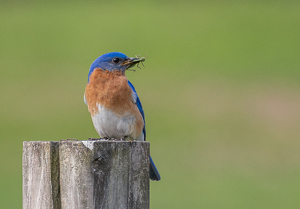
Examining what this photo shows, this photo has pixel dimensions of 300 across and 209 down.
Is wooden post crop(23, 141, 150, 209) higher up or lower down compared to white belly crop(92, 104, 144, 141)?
lower down

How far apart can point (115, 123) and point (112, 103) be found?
0.76 ft

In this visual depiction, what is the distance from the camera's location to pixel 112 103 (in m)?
6.63

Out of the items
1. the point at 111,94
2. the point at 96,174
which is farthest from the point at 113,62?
the point at 96,174

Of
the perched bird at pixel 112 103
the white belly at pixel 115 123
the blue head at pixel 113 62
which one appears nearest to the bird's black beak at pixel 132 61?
the blue head at pixel 113 62

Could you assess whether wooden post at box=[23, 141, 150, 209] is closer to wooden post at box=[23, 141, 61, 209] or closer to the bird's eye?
wooden post at box=[23, 141, 61, 209]

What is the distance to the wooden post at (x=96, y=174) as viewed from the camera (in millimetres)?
3562

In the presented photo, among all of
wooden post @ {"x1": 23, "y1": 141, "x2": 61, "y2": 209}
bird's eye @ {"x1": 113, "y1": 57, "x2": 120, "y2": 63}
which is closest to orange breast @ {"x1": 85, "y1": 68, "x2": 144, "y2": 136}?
bird's eye @ {"x1": 113, "y1": 57, "x2": 120, "y2": 63}

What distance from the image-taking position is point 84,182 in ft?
11.7

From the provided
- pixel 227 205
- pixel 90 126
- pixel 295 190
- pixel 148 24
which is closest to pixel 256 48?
pixel 148 24

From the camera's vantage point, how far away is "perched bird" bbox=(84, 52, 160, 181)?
6648 mm

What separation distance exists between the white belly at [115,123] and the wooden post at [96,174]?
9.46ft

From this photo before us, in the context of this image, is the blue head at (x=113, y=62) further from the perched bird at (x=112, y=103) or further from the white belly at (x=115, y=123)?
the white belly at (x=115, y=123)

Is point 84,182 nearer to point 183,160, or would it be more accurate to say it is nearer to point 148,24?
point 183,160

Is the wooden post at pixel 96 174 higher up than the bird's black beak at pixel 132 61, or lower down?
lower down
